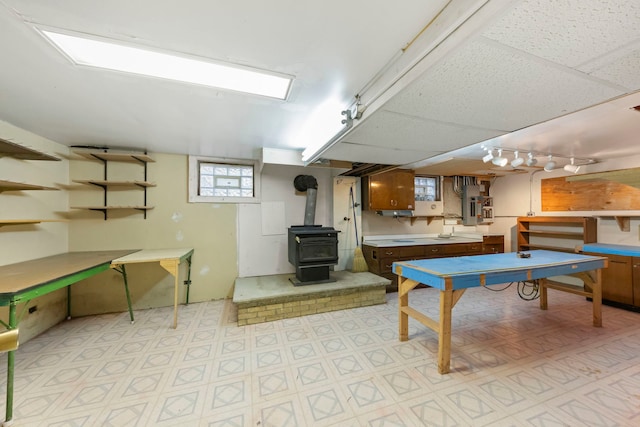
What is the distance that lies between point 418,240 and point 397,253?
0.84m

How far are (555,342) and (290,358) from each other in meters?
2.76

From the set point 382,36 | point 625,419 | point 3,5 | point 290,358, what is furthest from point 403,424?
point 3,5

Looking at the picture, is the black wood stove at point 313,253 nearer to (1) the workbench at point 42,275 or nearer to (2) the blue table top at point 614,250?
(1) the workbench at point 42,275

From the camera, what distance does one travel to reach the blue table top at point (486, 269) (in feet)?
6.68

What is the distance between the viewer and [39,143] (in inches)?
106

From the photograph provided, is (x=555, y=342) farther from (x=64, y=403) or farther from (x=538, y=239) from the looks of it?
(x=64, y=403)

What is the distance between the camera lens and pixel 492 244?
195 inches

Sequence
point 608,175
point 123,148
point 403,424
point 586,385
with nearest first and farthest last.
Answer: point 403,424
point 586,385
point 608,175
point 123,148

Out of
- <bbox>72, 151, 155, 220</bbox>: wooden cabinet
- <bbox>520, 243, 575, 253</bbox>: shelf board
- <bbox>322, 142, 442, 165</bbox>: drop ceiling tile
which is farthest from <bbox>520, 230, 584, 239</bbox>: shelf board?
<bbox>72, 151, 155, 220</bbox>: wooden cabinet

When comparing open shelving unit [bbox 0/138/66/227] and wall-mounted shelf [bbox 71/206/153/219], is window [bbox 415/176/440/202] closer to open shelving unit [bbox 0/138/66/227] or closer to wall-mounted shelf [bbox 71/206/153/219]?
wall-mounted shelf [bbox 71/206/153/219]

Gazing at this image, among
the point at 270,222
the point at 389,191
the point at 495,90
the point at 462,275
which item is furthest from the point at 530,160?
the point at 270,222

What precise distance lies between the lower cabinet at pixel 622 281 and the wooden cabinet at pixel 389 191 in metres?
2.96

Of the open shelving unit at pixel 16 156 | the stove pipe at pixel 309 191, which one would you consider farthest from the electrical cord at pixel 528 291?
the open shelving unit at pixel 16 156

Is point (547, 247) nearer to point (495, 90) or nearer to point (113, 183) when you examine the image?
point (495, 90)
